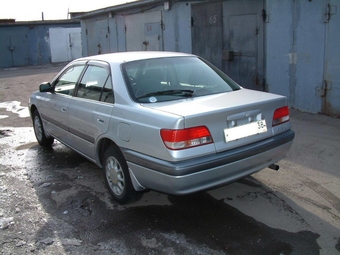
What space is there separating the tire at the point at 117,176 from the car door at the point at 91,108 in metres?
0.28

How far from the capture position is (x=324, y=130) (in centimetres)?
662

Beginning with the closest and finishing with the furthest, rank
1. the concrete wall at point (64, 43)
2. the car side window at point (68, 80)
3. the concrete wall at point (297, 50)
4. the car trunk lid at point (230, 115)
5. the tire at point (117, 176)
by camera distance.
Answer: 1. the car trunk lid at point (230, 115)
2. the tire at point (117, 176)
3. the car side window at point (68, 80)
4. the concrete wall at point (297, 50)
5. the concrete wall at point (64, 43)

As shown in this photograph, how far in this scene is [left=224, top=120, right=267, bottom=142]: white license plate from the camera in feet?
11.7

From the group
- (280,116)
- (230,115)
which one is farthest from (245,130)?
(280,116)

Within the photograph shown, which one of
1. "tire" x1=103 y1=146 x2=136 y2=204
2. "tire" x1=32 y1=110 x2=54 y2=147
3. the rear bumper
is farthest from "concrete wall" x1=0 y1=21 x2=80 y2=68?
the rear bumper

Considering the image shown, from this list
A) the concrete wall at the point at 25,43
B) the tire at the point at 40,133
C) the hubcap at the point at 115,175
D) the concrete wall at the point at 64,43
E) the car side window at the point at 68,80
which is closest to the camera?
the hubcap at the point at 115,175

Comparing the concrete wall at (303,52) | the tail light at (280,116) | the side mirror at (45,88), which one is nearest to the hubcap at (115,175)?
the tail light at (280,116)

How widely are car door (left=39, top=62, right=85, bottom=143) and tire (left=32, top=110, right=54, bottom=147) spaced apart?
0.48 m

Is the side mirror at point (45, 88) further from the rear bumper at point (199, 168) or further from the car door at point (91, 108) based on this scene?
the rear bumper at point (199, 168)

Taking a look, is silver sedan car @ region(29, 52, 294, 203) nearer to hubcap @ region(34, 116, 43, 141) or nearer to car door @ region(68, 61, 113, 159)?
car door @ region(68, 61, 113, 159)

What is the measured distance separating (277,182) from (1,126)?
20.3 feet

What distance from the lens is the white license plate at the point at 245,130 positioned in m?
3.57

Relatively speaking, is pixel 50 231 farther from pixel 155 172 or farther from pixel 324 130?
pixel 324 130

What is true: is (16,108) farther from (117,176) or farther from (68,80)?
(117,176)
